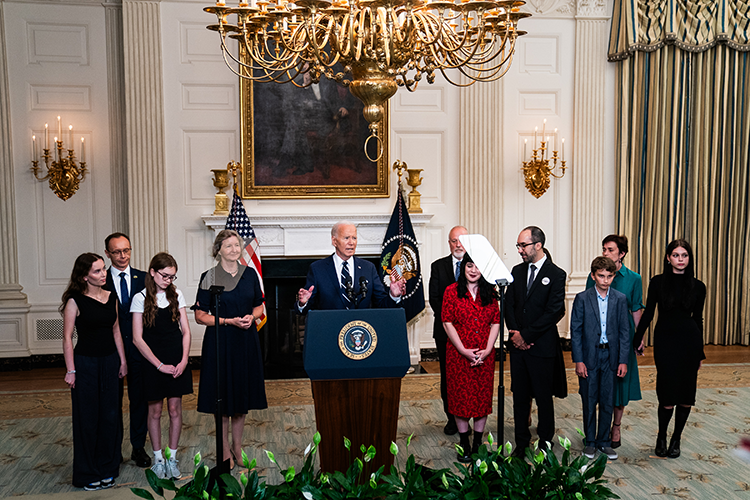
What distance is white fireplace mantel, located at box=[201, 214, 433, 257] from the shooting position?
7121 millimetres

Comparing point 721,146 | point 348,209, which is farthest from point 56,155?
point 721,146

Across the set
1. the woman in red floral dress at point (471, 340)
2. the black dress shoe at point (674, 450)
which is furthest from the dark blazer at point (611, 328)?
the black dress shoe at point (674, 450)

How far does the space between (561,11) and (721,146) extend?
2.55m

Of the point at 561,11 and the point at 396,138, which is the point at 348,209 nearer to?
the point at 396,138

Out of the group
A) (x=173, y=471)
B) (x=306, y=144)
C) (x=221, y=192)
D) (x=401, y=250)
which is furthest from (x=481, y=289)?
(x=221, y=192)

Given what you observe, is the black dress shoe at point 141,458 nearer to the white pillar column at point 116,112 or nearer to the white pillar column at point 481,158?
the white pillar column at point 116,112

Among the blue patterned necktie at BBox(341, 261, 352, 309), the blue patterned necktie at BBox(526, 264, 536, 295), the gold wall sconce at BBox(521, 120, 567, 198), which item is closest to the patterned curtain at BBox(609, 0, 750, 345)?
the gold wall sconce at BBox(521, 120, 567, 198)

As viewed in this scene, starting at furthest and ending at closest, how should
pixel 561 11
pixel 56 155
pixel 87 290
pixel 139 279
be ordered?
1. pixel 561 11
2. pixel 56 155
3. pixel 139 279
4. pixel 87 290

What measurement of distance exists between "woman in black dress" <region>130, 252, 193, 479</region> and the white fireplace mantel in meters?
2.93

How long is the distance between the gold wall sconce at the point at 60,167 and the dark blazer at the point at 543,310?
496cm

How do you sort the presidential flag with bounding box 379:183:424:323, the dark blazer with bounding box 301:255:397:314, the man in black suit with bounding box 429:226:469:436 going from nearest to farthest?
the dark blazer with bounding box 301:255:397:314 → the man in black suit with bounding box 429:226:469:436 → the presidential flag with bounding box 379:183:424:323

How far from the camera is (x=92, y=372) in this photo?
13.1 feet

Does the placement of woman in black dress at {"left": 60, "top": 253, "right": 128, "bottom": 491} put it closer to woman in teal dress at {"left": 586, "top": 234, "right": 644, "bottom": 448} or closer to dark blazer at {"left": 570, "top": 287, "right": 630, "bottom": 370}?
dark blazer at {"left": 570, "top": 287, "right": 630, "bottom": 370}

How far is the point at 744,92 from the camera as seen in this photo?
7.84m
